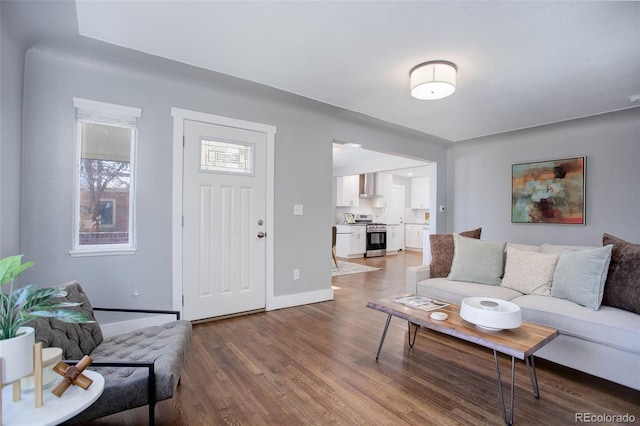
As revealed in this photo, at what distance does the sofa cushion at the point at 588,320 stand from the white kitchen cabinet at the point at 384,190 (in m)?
6.92

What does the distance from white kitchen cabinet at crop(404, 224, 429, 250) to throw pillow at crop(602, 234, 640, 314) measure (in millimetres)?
7392

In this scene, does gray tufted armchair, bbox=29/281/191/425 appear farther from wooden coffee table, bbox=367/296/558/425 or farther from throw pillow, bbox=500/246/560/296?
throw pillow, bbox=500/246/560/296

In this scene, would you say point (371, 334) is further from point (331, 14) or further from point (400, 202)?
point (400, 202)

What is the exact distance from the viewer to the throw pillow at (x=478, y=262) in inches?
117

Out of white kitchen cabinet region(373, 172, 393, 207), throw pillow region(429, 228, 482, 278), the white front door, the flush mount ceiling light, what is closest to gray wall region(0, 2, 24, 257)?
the white front door

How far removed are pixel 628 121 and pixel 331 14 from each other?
4376 mm

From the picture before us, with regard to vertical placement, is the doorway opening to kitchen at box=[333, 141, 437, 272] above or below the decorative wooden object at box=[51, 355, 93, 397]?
above

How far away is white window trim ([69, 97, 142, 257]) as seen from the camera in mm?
2578

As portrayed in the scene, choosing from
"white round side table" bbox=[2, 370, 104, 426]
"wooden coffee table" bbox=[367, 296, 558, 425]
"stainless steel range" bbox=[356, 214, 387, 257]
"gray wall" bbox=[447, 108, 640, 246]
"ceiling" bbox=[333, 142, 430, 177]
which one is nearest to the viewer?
"white round side table" bbox=[2, 370, 104, 426]

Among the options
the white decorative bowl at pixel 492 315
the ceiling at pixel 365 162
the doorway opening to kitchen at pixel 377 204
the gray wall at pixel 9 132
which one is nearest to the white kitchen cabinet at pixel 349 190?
the doorway opening to kitchen at pixel 377 204

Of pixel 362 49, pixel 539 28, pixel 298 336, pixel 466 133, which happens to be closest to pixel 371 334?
pixel 298 336

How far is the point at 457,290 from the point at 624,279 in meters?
1.15

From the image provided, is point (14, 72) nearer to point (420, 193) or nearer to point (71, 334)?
point (71, 334)

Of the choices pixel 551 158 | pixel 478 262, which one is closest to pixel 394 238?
pixel 551 158
